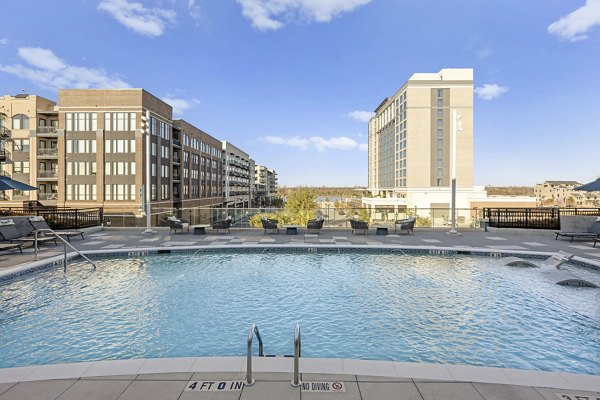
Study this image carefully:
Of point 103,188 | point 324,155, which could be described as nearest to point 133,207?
point 103,188

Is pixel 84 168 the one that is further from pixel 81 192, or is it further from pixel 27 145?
pixel 27 145

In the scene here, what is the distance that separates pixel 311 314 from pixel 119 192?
42.9 meters

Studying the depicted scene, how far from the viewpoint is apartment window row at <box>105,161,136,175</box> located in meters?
42.8

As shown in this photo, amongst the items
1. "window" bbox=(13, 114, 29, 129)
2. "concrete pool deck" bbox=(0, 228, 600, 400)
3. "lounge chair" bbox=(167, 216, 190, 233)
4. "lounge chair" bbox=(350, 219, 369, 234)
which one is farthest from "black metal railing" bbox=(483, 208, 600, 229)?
"window" bbox=(13, 114, 29, 129)

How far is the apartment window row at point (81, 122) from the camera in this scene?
42.4m

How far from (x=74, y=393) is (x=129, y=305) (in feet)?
12.9

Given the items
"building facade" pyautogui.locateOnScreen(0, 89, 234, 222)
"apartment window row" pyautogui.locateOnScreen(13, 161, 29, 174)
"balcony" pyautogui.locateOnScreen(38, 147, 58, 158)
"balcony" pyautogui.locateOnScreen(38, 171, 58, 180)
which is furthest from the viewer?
"balcony" pyautogui.locateOnScreen(38, 147, 58, 158)

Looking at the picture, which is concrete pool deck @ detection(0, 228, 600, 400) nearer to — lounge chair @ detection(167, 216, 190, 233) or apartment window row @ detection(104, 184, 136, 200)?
lounge chair @ detection(167, 216, 190, 233)

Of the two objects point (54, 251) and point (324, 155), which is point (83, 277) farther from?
point (324, 155)

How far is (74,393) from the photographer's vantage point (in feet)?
11.0

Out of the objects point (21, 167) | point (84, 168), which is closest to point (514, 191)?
point (84, 168)

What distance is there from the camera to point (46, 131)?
44.6 metres

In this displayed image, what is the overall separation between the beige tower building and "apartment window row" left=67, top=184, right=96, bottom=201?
5150 cm

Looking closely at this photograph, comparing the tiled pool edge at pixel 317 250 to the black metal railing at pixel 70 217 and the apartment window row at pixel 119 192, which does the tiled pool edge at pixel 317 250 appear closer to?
the black metal railing at pixel 70 217
